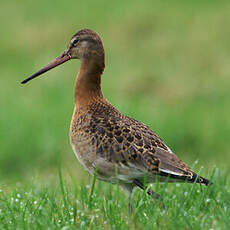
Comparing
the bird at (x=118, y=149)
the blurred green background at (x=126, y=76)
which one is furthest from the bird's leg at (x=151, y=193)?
the blurred green background at (x=126, y=76)

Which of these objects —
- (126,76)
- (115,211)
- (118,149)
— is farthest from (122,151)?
(126,76)

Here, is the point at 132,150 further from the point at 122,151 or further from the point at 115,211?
the point at 115,211

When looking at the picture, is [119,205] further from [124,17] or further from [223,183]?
[124,17]

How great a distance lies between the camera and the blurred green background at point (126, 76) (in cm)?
1128

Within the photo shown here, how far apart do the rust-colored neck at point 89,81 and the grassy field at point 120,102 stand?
0.79 m

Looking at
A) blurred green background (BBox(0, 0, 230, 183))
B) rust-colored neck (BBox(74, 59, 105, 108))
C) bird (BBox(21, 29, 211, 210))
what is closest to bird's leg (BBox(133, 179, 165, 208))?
bird (BBox(21, 29, 211, 210))

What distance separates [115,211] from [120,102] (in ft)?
24.8

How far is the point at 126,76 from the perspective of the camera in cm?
1590

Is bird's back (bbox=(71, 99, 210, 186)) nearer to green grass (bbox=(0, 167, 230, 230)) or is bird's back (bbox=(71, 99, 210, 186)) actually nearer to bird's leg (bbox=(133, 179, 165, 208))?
bird's leg (bbox=(133, 179, 165, 208))

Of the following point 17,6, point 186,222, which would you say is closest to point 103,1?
point 17,6

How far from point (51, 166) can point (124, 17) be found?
10033 mm

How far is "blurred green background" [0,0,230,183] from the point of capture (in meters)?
11.3

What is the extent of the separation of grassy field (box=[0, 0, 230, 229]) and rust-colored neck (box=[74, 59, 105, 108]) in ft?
2.59

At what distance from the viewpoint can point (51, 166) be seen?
1086 centimetres
